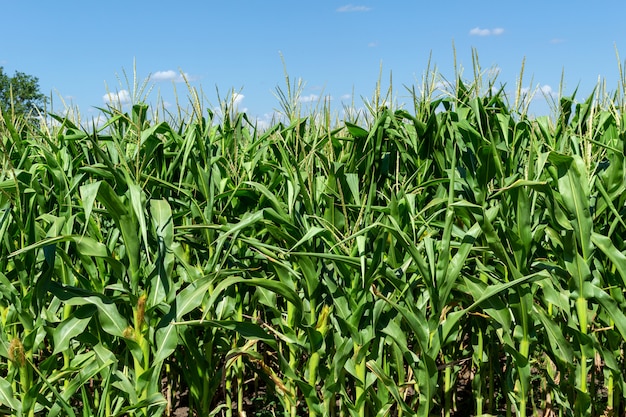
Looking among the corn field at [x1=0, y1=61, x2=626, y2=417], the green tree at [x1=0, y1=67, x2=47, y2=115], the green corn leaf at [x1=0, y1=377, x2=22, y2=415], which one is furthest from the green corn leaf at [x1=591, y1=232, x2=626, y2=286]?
the green tree at [x1=0, y1=67, x2=47, y2=115]

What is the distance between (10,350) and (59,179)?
842mm

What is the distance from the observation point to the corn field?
2693 millimetres

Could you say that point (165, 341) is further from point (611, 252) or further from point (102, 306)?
point (611, 252)

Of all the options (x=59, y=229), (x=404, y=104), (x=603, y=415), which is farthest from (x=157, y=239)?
(x=603, y=415)

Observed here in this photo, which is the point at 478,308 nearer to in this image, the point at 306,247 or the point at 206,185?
the point at 306,247

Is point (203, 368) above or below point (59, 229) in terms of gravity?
below

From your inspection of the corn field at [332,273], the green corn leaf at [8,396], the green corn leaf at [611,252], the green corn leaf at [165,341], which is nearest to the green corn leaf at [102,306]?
the corn field at [332,273]

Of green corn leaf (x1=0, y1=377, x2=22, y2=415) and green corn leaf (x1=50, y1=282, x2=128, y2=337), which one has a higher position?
green corn leaf (x1=50, y1=282, x2=128, y2=337)

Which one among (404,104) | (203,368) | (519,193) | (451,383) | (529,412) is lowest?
(529,412)

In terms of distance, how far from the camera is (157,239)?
2.69m

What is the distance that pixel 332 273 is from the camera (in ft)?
9.25

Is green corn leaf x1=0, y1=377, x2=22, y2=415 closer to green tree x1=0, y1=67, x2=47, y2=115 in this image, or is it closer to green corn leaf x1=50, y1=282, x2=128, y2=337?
green corn leaf x1=50, y1=282, x2=128, y2=337

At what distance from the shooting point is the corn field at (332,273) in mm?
2693

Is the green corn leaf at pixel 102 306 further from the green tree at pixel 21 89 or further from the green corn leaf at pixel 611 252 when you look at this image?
the green tree at pixel 21 89
